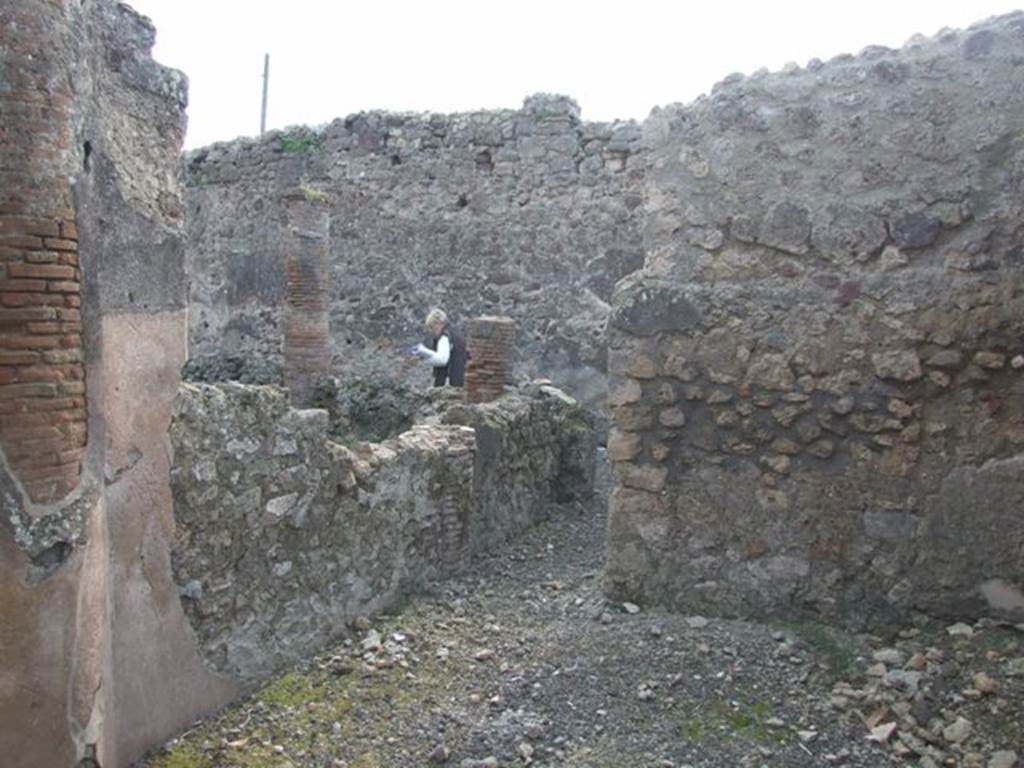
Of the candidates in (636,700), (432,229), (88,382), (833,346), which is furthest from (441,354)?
(88,382)

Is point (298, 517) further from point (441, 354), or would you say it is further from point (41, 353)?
point (441, 354)

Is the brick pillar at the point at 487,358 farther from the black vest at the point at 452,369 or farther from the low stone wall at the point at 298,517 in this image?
the black vest at the point at 452,369

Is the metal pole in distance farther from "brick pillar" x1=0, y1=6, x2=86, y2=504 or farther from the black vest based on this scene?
"brick pillar" x1=0, y1=6, x2=86, y2=504

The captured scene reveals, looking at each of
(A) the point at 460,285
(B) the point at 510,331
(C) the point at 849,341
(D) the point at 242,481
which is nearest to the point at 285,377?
(A) the point at 460,285

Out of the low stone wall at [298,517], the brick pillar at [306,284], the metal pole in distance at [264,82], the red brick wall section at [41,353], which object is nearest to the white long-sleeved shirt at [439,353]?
the brick pillar at [306,284]

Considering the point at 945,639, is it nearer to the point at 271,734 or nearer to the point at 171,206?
the point at 271,734

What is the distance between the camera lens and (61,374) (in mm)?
2910

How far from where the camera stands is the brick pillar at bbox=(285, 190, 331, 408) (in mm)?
10891

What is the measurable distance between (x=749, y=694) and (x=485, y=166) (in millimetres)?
9793

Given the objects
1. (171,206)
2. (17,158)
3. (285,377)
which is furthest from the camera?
(285,377)

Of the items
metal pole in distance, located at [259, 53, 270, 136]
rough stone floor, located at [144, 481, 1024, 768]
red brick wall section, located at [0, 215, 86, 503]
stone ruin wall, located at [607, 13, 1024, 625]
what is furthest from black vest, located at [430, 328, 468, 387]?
metal pole in distance, located at [259, 53, 270, 136]

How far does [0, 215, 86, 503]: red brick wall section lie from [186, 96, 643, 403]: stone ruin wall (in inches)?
330

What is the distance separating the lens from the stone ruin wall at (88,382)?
2.79 meters

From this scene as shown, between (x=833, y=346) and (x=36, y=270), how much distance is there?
10.5 feet
